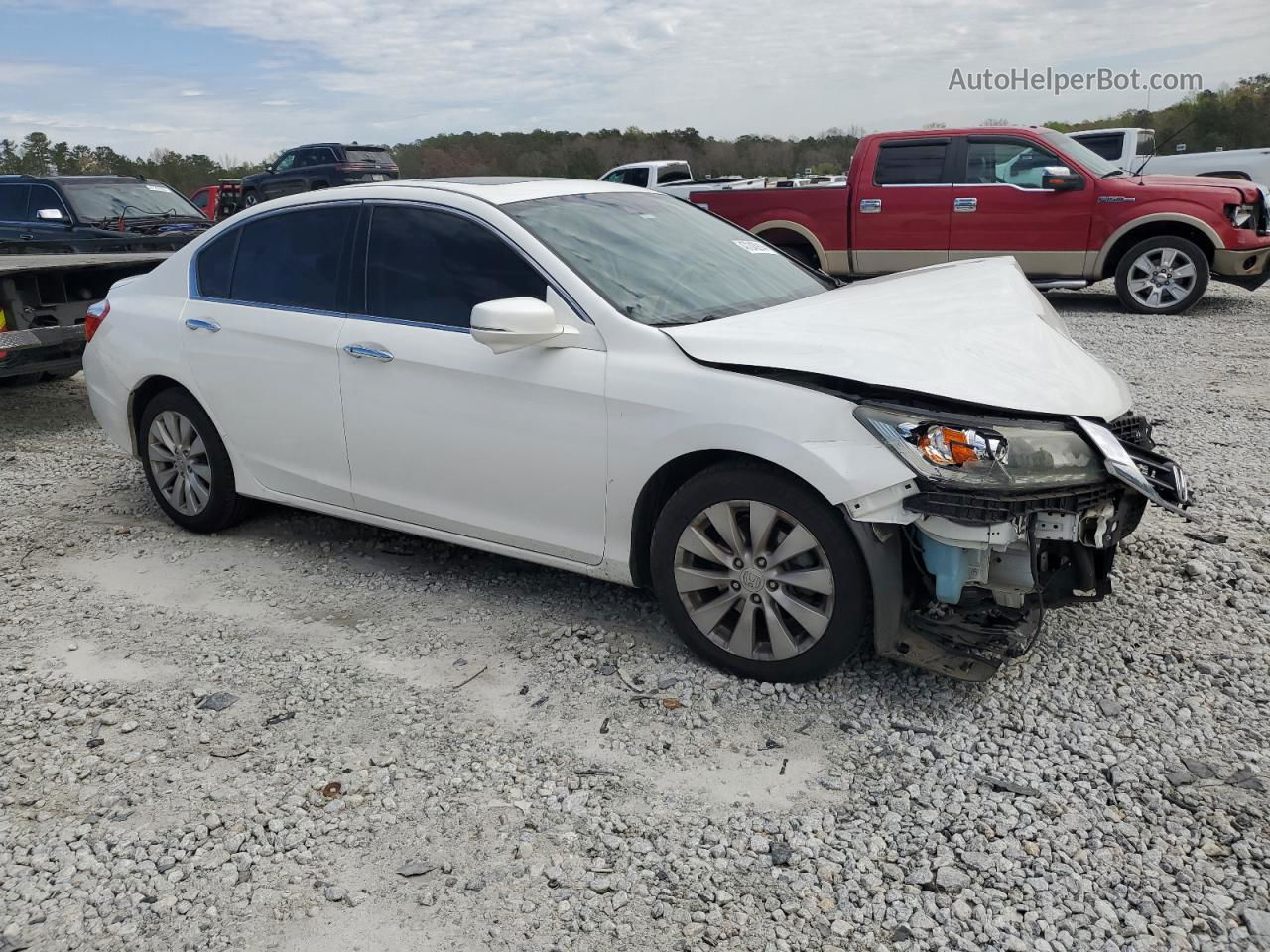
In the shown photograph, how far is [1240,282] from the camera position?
10.8m

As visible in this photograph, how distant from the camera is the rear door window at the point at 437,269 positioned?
13.0 feet

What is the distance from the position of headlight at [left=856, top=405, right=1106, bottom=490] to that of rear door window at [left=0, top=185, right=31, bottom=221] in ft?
37.6

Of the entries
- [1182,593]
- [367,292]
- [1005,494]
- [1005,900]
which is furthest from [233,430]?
[1182,593]

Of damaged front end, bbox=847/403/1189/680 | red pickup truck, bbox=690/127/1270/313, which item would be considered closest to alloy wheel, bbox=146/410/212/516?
damaged front end, bbox=847/403/1189/680

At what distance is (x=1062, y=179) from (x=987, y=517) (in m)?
9.13

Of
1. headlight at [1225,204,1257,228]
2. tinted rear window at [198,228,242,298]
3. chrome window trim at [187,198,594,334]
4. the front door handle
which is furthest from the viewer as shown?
headlight at [1225,204,1257,228]

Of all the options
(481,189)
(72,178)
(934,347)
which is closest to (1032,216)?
(481,189)

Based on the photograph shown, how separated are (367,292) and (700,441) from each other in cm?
171

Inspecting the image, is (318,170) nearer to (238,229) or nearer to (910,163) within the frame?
(910,163)

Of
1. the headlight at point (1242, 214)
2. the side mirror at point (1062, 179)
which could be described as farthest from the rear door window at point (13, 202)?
the headlight at point (1242, 214)

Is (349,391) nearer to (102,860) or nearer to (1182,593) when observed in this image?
(102,860)

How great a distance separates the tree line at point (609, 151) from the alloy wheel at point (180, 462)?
26.4 meters

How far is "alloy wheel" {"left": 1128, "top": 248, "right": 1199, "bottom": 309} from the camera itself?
35.8ft

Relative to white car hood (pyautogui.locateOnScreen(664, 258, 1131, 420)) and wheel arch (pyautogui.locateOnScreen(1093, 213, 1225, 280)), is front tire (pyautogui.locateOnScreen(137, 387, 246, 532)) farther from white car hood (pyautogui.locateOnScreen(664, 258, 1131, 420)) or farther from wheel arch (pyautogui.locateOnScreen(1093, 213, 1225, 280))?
wheel arch (pyautogui.locateOnScreen(1093, 213, 1225, 280))
